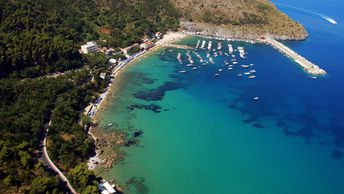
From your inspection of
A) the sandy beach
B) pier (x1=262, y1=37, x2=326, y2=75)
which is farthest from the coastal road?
pier (x1=262, y1=37, x2=326, y2=75)

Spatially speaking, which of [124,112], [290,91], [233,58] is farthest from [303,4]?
[124,112]

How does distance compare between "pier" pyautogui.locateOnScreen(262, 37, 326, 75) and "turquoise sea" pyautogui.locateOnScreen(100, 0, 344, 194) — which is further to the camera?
"pier" pyautogui.locateOnScreen(262, 37, 326, 75)

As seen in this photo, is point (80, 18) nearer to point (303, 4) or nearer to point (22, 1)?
point (22, 1)

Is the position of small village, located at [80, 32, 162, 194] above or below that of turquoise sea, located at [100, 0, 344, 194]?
above

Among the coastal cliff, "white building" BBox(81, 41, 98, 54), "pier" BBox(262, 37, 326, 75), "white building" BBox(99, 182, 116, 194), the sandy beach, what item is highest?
the coastal cliff

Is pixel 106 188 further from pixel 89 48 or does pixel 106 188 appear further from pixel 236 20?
pixel 236 20

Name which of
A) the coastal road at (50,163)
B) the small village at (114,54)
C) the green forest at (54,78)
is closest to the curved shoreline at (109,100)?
the small village at (114,54)

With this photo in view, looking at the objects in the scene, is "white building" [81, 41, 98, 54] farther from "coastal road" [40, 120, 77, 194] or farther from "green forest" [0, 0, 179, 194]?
"coastal road" [40, 120, 77, 194]

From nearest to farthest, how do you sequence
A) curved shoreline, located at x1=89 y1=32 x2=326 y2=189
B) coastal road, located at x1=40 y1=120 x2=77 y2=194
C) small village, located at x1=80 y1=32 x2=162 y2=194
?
coastal road, located at x1=40 y1=120 x2=77 y2=194 < curved shoreline, located at x1=89 y1=32 x2=326 y2=189 < small village, located at x1=80 y1=32 x2=162 y2=194
